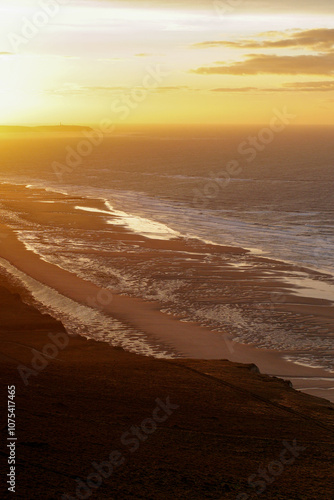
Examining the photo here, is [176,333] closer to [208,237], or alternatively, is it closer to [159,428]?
[159,428]

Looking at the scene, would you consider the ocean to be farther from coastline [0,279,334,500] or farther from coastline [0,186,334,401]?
coastline [0,279,334,500]

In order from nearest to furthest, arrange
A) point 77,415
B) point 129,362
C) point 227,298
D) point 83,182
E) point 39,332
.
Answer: point 77,415
point 129,362
point 39,332
point 227,298
point 83,182

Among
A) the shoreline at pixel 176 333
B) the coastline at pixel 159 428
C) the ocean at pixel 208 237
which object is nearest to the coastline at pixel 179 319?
the shoreline at pixel 176 333

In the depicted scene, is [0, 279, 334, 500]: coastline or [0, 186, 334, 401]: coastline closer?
[0, 279, 334, 500]: coastline

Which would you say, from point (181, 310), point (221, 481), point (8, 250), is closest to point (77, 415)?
point (221, 481)

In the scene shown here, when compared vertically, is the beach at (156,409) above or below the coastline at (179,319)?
above

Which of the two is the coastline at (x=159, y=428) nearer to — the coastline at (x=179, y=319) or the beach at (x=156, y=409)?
the beach at (x=156, y=409)

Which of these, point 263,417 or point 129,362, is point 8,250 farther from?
point 263,417

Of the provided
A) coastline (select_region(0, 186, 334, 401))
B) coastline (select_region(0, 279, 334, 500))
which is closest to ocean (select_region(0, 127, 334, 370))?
coastline (select_region(0, 186, 334, 401))
